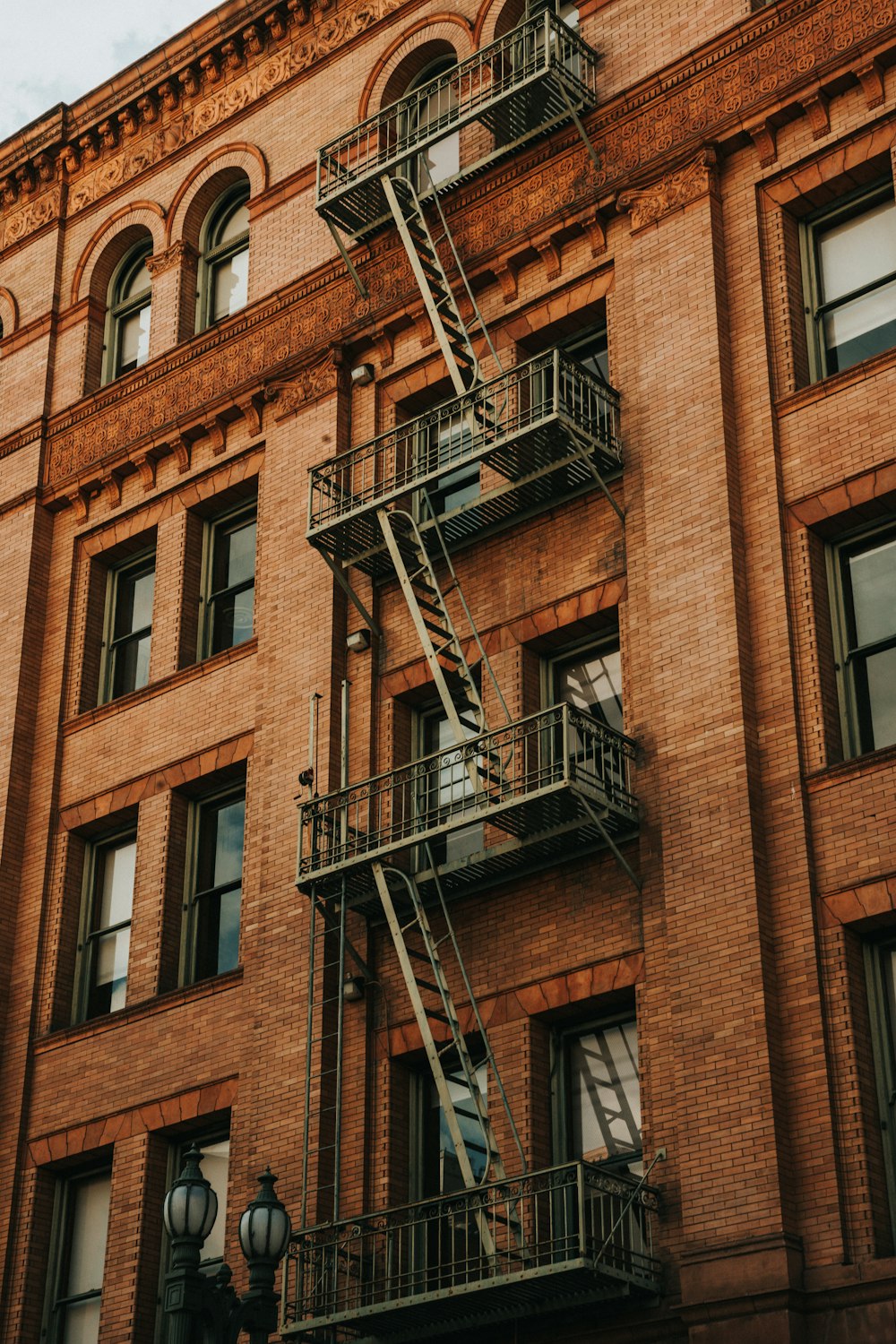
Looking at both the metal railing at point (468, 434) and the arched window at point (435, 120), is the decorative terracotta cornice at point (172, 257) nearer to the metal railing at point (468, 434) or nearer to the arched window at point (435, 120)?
the arched window at point (435, 120)

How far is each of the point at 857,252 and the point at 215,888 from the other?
1008 cm

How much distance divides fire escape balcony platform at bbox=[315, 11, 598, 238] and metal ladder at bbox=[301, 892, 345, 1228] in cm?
896

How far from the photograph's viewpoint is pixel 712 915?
18469 millimetres

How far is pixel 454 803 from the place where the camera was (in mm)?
→ 20734

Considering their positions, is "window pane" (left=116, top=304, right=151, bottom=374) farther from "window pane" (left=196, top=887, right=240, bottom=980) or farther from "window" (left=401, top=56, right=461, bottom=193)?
"window pane" (left=196, top=887, right=240, bottom=980)

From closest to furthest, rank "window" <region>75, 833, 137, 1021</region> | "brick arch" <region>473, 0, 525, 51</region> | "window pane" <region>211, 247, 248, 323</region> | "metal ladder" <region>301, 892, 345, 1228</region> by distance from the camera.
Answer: "metal ladder" <region>301, 892, 345, 1228</region>, "window" <region>75, 833, 137, 1021</region>, "brick arch" <region>473, 0, 525, 51</region>, "window pane" <region>211, 247, 248, 323</region>

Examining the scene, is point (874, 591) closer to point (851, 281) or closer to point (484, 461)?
point (851, 281)

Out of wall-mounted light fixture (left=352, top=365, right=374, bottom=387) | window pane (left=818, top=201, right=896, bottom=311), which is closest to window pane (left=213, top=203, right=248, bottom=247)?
wall-mounted light fixture (left=352, top=365, right=374, bottom=387)

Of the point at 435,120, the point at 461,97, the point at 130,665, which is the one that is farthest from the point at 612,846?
the point at 461,97

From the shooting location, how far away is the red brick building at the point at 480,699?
17938mm

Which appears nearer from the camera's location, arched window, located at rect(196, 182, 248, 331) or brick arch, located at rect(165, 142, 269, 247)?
arched window, located at rect(196, 182, 248, 331)

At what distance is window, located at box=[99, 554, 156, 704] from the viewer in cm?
2694

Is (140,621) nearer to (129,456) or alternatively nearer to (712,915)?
(129,456)

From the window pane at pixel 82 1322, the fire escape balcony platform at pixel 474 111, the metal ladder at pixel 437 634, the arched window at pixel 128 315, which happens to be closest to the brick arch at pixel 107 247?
the arched window at pixel 128 315
